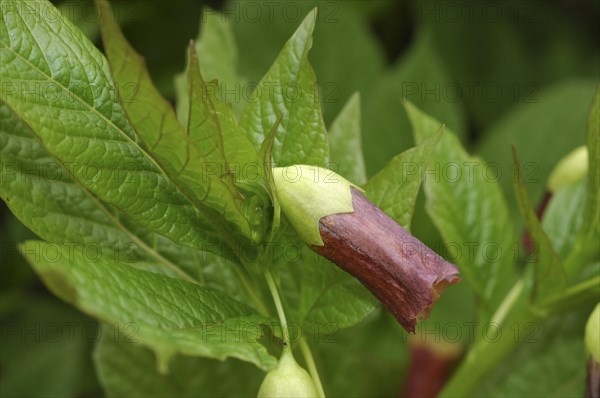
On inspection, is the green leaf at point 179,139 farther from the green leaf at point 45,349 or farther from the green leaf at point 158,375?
the green leaf at point 45,349

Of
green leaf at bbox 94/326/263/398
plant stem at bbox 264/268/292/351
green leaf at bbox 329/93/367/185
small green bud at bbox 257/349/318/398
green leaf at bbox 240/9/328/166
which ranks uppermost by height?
green leaf at bbox 240/9/328/166

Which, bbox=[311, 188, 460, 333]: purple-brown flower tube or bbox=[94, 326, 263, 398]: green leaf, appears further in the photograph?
bbox=[94, 326, 263, 398]: green leaf

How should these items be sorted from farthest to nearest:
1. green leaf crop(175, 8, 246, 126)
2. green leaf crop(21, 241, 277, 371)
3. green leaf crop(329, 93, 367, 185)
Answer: green leaf crop(175, 8, 246, 126), green leaf crop(329, 93, 367, 185), green leaf crop(21, 241, 277, 371)

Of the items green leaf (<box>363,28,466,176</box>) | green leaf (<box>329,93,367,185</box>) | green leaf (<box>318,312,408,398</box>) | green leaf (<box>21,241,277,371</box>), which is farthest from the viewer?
green leaf (<box>363,28,466,176</box>)

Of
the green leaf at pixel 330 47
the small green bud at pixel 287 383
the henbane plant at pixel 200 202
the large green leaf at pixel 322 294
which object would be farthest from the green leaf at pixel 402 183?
the green leaf at pixel 330 47

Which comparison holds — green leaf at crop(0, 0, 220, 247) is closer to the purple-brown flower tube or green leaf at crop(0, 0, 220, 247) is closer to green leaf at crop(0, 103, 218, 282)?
green leaf at crop(0, 103, 218, 282)

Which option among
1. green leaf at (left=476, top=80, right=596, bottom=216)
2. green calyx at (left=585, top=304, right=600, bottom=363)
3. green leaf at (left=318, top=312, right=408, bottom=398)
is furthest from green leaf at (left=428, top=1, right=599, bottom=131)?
green calyx at (left=585, top=304, right=600, bottom=363)

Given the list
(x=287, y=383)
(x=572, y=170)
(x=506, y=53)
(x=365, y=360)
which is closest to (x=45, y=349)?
(x=365, y=360)

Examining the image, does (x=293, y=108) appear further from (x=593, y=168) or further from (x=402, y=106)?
(x=402, y=106)
